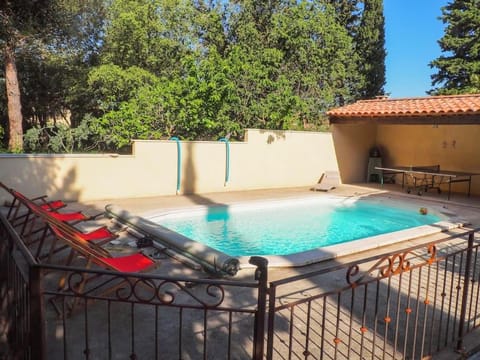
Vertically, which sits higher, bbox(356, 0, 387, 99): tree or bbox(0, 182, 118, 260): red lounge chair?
bbox(356, 0, 387, 99): tree

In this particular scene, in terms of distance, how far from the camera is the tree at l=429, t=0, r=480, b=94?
2230 cm

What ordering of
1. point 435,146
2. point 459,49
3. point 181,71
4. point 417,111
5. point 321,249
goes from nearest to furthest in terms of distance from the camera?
point 321,249, point 417,111, point 435,146, point 181,71, point 459,49

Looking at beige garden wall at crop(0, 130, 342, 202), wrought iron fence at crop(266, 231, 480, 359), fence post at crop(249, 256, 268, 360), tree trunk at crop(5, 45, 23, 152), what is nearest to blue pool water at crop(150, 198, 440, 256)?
beige garden wall at crop(0, 130, 342, 202)

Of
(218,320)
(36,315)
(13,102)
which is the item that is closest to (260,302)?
(36,315)

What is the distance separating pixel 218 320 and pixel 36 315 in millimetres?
2014

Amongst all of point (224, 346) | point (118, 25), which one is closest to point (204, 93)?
point (118, 25)

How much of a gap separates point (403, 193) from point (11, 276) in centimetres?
1262

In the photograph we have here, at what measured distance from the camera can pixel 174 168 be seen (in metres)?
11.5

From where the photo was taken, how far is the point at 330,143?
1507 centimetres

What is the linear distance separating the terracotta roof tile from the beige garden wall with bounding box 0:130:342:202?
1.60 m

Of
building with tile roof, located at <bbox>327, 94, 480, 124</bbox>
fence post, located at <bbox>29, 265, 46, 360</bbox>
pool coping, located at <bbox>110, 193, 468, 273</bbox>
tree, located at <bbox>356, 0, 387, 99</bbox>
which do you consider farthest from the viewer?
tree, located at <bbox>356, 0, 387, 99</bbox>

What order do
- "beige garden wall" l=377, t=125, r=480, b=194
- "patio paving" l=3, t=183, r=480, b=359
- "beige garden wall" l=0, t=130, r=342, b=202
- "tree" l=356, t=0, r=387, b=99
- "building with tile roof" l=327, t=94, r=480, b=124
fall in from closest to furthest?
"patio paving" l=3, t=183, r=480, b=359, "beige garden wall" l=0, t=130, r=342, b=202, "building with tile roof" l=327, t=94, r=480, b=124, "beige garden wall" l=377, t=125, r=480, b=194, "tree" l=356, t=0, r=387, b=99

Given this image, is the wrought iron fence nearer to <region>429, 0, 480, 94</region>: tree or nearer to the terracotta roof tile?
the terracotta roof tile

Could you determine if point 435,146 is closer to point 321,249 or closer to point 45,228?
point 321,249
